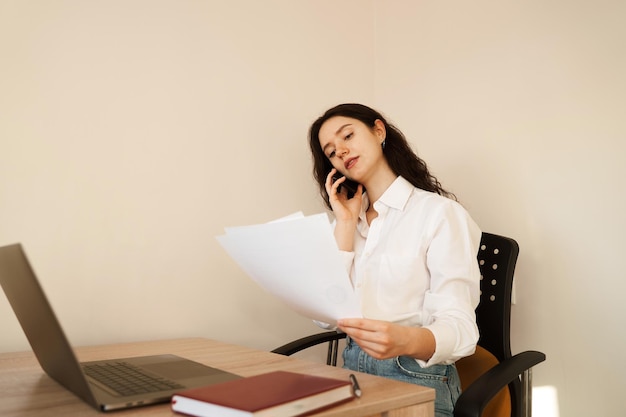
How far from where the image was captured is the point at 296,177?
1967mm

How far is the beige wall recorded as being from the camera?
56.1 inches

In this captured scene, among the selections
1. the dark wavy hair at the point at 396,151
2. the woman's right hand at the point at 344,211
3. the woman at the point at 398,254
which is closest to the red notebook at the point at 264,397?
the woman at the point at 398,254

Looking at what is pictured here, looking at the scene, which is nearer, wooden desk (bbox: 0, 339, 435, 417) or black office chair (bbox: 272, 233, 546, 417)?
wooden desk (bbox: 0, 339, 435, 417)

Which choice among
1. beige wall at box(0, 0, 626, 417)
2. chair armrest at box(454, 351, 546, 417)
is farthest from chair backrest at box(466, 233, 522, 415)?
beige wall at box(0, 0, 626, 417)

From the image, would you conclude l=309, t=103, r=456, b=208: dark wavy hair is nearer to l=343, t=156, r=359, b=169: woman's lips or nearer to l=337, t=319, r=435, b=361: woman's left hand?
l=343, t=156, r=359, b=169: woman's lips

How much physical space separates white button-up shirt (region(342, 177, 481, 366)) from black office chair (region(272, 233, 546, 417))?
9 cm

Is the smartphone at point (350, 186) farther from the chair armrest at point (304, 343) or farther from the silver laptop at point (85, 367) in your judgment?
the silver laptop at point (85, 367)

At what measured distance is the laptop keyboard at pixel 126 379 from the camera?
0.85 metres

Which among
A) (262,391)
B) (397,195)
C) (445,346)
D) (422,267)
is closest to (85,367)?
(262,391)

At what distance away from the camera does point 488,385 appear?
3.56 ft

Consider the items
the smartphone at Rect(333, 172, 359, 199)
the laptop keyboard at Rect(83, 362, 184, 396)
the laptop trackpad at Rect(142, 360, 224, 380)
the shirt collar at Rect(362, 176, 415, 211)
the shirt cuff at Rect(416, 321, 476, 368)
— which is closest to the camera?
the laptop keyboard at Rect(83, 362, 184, 396)

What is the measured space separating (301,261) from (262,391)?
277mm

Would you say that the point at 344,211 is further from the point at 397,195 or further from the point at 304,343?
the point at 304,343

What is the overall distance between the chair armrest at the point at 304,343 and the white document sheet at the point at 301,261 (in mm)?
403
